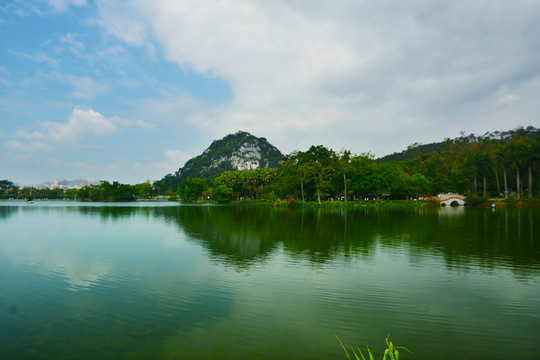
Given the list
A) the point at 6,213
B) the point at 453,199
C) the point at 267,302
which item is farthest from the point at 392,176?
the point at 6,213

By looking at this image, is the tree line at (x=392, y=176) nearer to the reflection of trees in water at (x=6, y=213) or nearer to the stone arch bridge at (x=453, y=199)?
the stone arch bridge at (x=453, y=199)

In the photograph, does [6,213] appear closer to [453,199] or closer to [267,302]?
[267,302]

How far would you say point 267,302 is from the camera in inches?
314

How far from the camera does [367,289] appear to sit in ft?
29.8

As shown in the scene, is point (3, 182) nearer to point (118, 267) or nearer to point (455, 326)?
point (118, 267)

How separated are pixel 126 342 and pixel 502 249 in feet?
58.9

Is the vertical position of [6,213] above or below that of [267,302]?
below

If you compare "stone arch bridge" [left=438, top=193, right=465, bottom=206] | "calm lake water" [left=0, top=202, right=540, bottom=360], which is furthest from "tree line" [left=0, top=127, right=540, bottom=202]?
"calm lake water" [left=0, top=202, right=540, bottom=360]

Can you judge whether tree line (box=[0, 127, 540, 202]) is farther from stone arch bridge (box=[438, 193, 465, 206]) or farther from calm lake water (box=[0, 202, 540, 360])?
calm lake water (box=[0, 202, 540, 360])

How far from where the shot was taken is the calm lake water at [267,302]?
224 inches

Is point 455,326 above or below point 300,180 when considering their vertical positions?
below

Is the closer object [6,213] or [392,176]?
[6,213]

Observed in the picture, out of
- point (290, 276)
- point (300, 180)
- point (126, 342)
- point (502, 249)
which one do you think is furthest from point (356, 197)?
point (126, 342)

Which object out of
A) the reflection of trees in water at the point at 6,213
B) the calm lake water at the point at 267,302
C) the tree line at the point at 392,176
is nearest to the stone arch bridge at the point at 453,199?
the tree line at the point at 392,176
